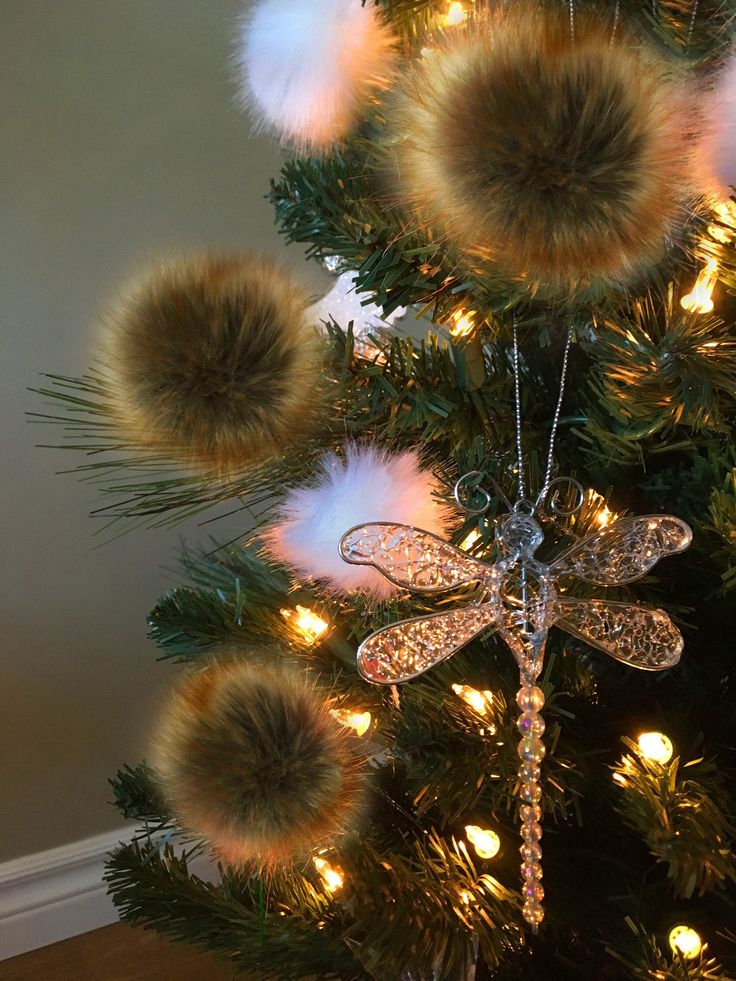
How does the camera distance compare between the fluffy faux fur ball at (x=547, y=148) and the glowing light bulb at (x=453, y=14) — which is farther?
the glowing light bulb at (x=453, y=14)

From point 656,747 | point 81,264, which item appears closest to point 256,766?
point 656,747

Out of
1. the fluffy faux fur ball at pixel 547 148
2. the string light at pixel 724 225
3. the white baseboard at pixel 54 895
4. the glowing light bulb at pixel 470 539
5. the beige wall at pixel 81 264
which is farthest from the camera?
the white baseboard at pixel 54 895

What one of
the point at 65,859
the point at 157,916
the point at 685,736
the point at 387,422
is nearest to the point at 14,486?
the point at 65,859

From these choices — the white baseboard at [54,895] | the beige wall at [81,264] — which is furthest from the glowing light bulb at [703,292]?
the white baseboard at [54,895]

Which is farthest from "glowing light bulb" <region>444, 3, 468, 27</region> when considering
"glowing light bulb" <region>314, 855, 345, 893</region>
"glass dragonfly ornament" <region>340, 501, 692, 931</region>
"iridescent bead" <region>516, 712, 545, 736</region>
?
"glowing light bulb" <region>314, 855, 345, 893</region>

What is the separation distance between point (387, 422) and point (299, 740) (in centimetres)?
18

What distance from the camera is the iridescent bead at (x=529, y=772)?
1.54ft

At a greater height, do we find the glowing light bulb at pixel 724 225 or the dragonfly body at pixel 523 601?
the glowing light bulb at pixel 724 225

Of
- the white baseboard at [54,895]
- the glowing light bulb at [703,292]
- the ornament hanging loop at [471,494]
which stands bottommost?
the white baseboard at [54,895]

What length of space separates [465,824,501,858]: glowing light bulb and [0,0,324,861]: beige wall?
76 cm

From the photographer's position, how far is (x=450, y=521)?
1.70 ft

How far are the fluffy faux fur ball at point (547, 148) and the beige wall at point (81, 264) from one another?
0.83 metres

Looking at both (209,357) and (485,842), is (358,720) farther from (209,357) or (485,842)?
(209,357)

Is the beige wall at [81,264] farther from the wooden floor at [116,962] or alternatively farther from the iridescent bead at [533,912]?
the iridescent bead at [533,912]
